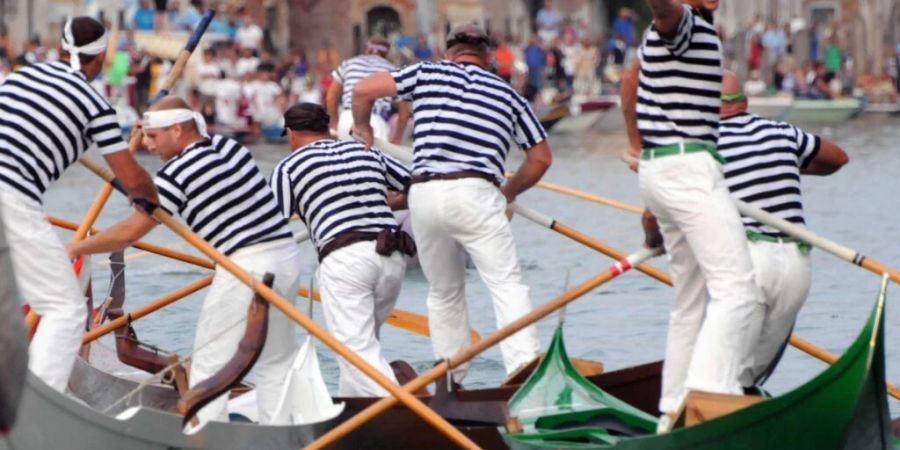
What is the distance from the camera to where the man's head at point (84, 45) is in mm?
6336

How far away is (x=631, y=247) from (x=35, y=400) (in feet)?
27.7

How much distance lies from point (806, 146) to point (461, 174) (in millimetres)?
1082

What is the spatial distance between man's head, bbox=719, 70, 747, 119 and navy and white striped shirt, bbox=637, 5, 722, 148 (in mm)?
534

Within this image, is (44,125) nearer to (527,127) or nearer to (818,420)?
(527,127)

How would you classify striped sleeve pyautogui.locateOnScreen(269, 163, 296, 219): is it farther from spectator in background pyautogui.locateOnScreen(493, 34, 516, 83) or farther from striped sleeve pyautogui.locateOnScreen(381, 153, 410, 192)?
spectator in background pyautogui.locateOnScreen(493, 34, 516, 83)

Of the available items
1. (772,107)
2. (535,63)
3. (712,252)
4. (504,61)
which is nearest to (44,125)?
(712,252)

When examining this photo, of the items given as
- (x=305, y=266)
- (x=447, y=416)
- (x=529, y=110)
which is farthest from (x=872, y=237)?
(x=447, y=416)

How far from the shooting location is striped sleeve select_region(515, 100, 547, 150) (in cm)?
718

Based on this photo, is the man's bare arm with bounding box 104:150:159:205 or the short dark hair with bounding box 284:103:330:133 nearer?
the man's bare arm with bounding box 104:150:159:205

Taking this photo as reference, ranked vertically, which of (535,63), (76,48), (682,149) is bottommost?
(535,63)

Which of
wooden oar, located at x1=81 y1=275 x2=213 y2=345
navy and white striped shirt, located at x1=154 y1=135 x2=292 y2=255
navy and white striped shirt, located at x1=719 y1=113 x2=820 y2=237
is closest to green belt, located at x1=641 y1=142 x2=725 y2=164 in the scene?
navy and white striped shirt, located at x1=719 y1=113 x2=820 y2=237

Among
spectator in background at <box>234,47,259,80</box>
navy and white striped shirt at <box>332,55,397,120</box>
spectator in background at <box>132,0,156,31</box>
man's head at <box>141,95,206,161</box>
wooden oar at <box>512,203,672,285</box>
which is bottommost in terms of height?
spectator in background at <box>234,47,259,80</box>

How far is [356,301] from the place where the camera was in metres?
6.94

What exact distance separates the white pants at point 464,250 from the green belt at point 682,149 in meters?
1.20
